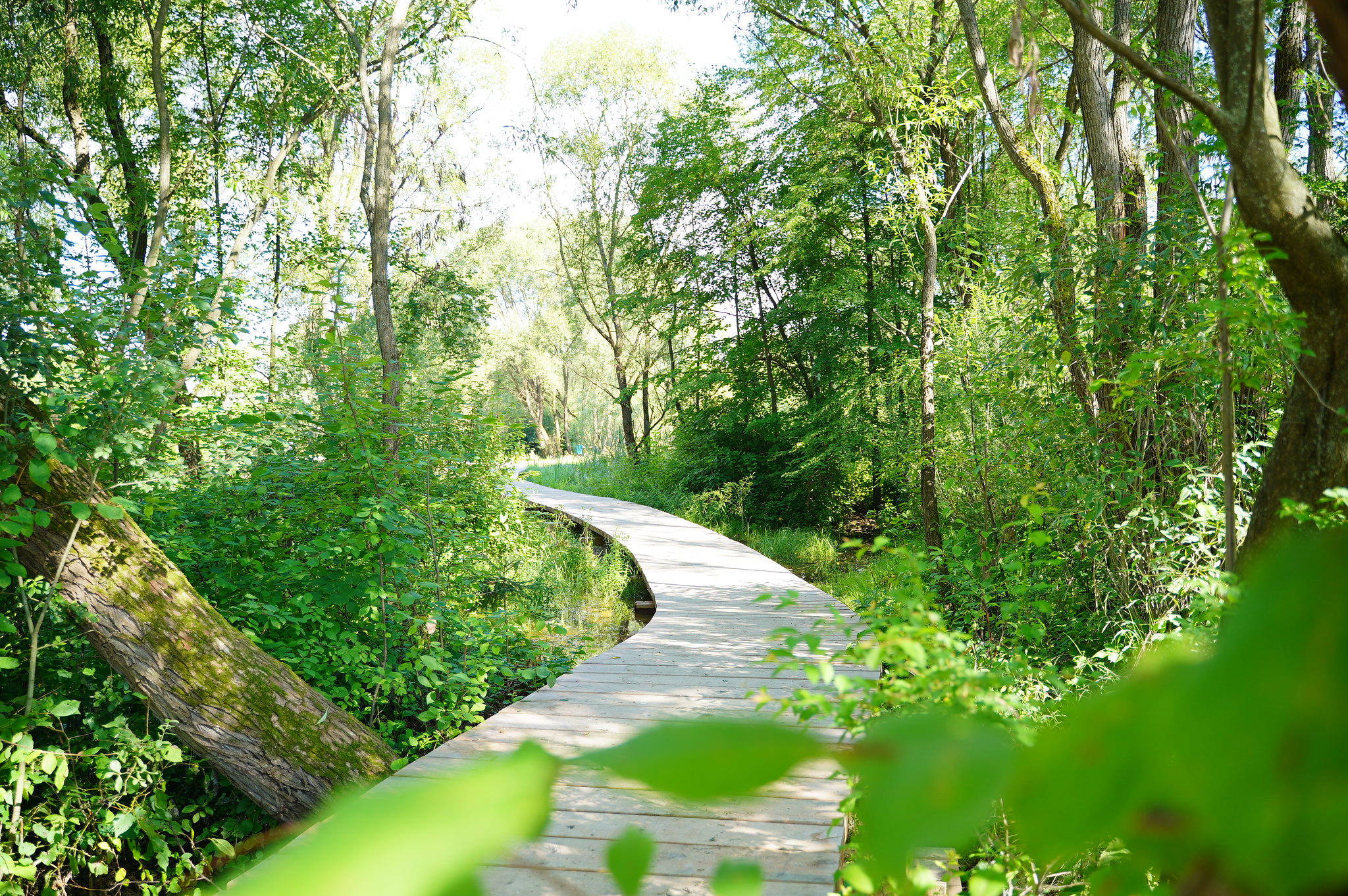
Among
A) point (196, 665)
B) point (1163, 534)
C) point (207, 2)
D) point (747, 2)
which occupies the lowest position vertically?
point (196, 665)

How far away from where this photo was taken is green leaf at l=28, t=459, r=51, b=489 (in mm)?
2562

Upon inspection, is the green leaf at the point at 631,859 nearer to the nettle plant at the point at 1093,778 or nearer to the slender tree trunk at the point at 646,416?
the nettle plant at the point at 1093,778

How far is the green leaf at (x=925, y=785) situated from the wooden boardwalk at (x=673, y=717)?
0.10ft

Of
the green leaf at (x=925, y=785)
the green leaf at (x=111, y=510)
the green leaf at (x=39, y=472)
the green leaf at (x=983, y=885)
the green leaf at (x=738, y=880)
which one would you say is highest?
the green leaf at (x=39, y=472)

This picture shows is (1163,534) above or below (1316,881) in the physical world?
below

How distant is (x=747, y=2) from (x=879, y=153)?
189 centimetres

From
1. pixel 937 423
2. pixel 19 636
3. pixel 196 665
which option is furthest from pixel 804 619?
pixel 19 636

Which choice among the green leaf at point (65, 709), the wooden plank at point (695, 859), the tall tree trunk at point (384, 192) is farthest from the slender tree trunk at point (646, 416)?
the wooden plank at point (695, 859)

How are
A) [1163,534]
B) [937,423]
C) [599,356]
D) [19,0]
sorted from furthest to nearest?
1. [599,356]
2. [19,0]
3. [937,423]
4. [1163,534]

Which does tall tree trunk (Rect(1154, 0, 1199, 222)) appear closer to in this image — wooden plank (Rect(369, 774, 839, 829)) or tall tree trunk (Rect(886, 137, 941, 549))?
tall tree trunk (Rect(886, 137, 941, 549))

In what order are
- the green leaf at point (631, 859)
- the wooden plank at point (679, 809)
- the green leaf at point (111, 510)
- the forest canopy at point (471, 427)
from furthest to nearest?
1. the green leaf at point (111, 510)
2. the wooden plank at point (679, 809)
3. the forest canopy at point (471, 427)
4. the green leaf at point (631, 859)

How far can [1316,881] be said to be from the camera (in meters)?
0.17

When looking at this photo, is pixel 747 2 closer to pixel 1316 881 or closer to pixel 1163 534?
pixel 1163 534

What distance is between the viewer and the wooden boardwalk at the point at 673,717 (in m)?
2.18
